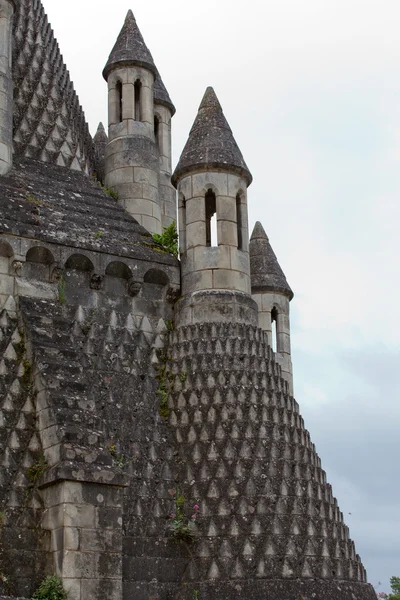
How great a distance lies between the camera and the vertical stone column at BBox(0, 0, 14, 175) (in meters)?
19.4

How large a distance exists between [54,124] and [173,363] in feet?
20.4

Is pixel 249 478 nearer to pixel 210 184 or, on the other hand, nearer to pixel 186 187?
pixel 210 184

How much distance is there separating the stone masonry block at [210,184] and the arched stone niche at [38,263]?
3943mm

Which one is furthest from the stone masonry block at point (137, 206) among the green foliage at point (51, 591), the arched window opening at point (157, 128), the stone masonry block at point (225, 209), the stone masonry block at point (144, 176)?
the green foliage at point (51, 591)

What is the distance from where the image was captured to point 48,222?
18.3 m

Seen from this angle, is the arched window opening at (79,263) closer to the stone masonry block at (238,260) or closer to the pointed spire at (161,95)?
the stone masonry block at (238,260)

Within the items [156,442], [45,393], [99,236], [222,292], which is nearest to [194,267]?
[222,292]

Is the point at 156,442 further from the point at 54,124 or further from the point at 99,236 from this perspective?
the point at 54,124

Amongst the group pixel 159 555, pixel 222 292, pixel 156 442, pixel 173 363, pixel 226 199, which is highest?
pixel 226 199

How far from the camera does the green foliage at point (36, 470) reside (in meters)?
15.2

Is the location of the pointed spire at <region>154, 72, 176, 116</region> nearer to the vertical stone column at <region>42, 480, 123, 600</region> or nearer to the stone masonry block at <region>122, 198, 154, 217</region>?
the stone masonry block at <region>122, 198, 154, 217</region>

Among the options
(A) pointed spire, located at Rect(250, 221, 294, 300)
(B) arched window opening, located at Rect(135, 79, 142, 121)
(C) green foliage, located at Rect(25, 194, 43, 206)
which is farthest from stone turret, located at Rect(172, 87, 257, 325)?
(A) pointed spire, located at Rect(250, 221, 294, 300)

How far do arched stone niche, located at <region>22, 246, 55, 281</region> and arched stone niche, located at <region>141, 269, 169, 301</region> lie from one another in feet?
7.24

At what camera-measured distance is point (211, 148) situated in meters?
20.6
